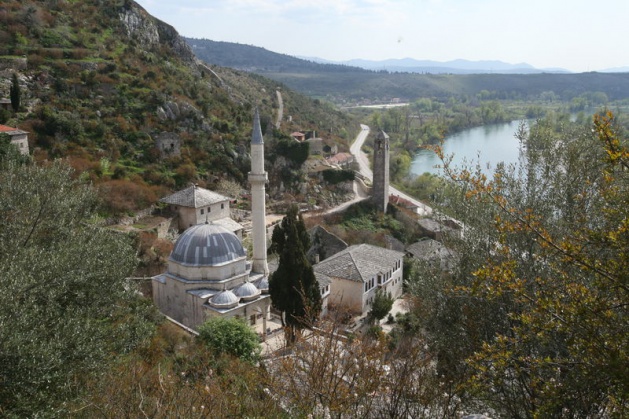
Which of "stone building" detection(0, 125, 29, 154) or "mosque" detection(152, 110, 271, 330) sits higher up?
"stone building" detection(0, 125, 29, 154)

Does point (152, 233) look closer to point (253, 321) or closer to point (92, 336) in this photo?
point (253, 321)

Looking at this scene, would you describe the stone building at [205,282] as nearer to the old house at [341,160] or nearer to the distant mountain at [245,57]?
the old house at [341,160]

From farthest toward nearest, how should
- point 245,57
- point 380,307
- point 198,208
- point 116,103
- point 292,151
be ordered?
point 245,57
point 292,151
point 116,103
point 198,208
point 380,307

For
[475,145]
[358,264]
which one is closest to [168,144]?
[358,264]

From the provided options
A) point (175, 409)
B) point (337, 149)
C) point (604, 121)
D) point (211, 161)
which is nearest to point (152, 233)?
point (211, 161)

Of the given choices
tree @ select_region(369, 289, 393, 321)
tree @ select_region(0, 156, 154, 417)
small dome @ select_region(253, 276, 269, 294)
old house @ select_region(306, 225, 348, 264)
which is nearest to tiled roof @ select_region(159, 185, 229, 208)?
old house @ select_region(306, 225, 348, 264)

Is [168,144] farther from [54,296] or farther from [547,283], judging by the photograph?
[547,283]

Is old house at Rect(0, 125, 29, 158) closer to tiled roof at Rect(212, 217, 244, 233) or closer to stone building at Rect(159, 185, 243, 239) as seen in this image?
stone building at Rect(159, 185, 243, 239)
